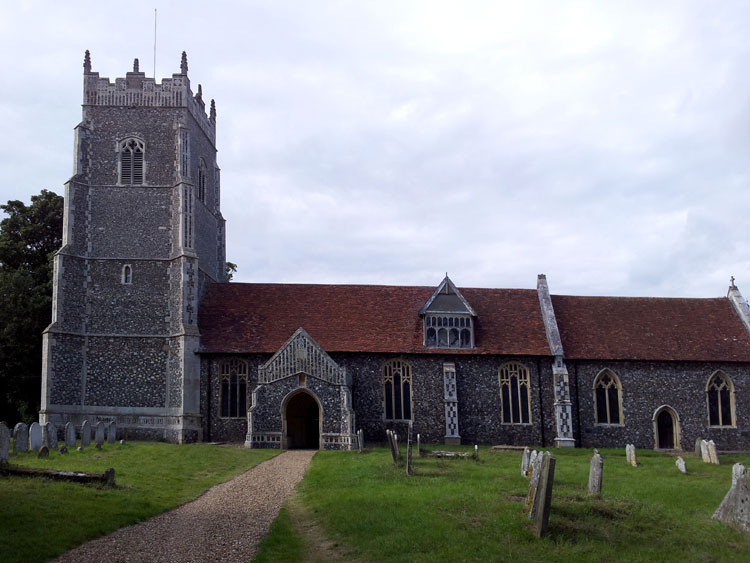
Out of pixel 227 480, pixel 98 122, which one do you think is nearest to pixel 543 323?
pixel 227 480

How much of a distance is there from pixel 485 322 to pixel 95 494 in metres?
21.4

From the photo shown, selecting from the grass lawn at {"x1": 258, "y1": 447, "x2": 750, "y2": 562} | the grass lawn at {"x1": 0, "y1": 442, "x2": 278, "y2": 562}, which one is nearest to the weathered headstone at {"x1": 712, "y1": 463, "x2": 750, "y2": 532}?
the grass lawn at {"x1": 258, "y1": 447, "x2": 750, "y2": 562}

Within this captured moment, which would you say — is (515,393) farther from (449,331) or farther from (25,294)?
(25,294)

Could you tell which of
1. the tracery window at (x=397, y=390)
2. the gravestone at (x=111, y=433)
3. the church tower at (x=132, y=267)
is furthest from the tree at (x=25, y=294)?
the tracery window at (x=397, y=390)

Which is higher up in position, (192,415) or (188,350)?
(188,350)

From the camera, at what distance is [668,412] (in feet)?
102

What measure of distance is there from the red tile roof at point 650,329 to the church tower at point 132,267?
668 inches

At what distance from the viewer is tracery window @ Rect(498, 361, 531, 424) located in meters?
30.9

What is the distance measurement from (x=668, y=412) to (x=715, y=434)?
82.1 inches

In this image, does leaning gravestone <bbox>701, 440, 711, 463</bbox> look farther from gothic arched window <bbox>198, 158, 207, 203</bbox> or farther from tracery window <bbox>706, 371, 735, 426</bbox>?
gothic arched window <bbox>198, 158, 207, 203</bbox>

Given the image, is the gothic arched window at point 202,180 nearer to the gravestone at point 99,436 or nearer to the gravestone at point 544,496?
the gravestone at point 99,436

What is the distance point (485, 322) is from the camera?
33.0 meters

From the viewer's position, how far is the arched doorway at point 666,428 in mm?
30812

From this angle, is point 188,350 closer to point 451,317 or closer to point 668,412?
point 451,317
